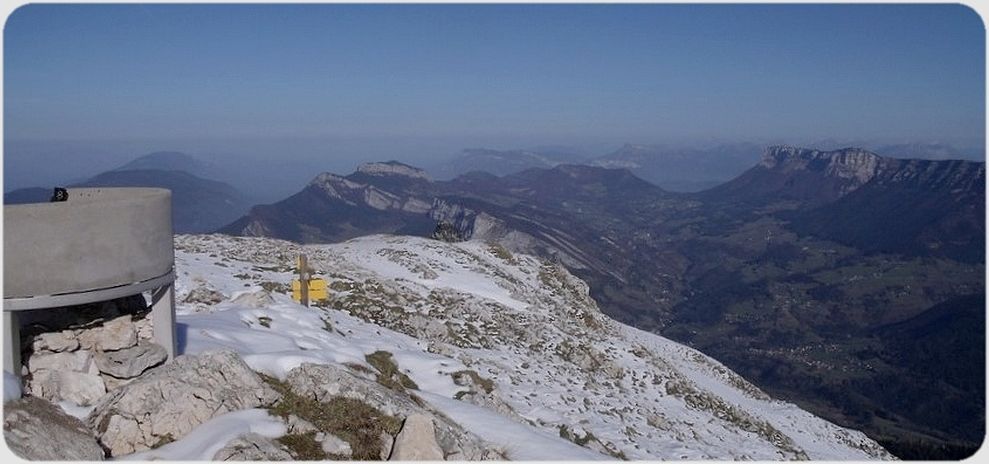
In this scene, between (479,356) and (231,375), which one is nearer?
(231,375)

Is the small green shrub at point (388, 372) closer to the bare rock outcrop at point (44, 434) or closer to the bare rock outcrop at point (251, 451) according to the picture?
the bare rock outcrop at point (251, 451)

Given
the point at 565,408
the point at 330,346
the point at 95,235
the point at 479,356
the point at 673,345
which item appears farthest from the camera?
the point at 673,345

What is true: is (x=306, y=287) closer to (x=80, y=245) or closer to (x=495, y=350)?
(x=495, y=350)

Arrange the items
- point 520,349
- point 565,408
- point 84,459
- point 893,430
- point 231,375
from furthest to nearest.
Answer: point 893,430
point 520,349
point 565,408
point 231,375
point 84,459

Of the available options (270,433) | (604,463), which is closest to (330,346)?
(270,433)

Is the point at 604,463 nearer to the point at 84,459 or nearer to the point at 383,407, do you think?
the point at 383,407

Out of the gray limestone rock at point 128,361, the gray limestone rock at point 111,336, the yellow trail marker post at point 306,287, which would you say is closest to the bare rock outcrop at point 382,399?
the gray limestone rock at point 128,361

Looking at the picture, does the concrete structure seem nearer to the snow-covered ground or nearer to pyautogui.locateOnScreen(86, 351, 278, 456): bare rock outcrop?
pyautogui.locateOnScreen(86, 351, 278, 456): bare rock outcrop
